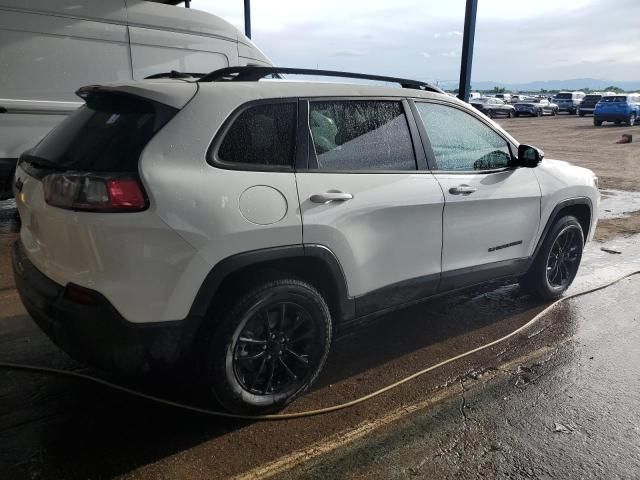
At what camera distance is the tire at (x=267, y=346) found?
2.63 m

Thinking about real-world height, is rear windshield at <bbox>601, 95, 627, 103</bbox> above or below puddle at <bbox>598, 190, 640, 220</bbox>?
above

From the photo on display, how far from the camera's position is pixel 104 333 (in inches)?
93.7

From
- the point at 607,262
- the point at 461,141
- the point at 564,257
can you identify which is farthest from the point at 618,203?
the point at 461,141

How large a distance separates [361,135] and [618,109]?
2977 centimetres

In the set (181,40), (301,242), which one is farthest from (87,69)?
(301,242)

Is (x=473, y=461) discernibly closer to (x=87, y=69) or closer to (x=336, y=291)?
(x=336, y=291)

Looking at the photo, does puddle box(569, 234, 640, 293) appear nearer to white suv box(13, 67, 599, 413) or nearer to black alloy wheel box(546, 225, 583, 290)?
black alloy wheel box(546, 225, 583, 290)

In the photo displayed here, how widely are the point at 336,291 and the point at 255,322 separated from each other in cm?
51

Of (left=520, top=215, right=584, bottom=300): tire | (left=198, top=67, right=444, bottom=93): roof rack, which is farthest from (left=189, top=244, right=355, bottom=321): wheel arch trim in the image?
(left=520, top=215, right=584, bottom=300): tire

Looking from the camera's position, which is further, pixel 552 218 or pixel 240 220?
pixel 552 218

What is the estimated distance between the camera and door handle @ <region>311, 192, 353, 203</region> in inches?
110

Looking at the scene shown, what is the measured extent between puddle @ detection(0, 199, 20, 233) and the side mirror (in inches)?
229

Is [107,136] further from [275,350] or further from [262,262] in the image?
[275,350]

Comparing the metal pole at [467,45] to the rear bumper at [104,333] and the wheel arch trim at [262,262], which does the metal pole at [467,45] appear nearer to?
the wheel arch trim at [262,262]
